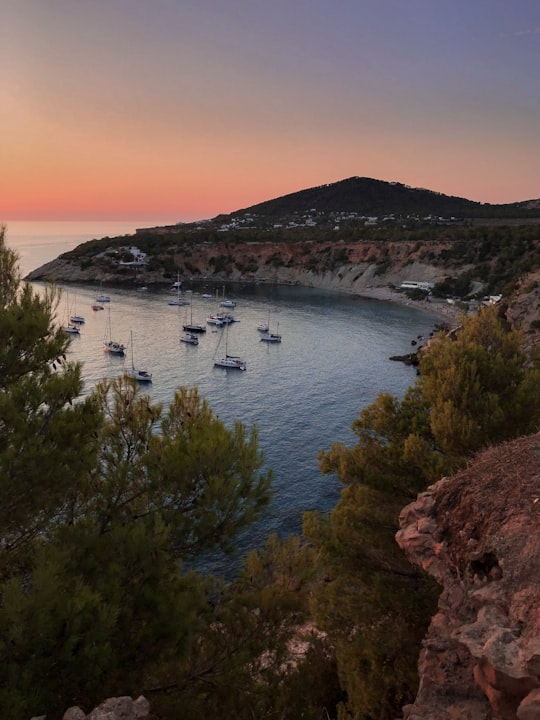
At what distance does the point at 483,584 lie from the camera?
797 cm

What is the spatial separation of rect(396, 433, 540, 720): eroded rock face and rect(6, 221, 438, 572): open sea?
1378cm

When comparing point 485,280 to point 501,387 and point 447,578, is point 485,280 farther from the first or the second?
point 447,578

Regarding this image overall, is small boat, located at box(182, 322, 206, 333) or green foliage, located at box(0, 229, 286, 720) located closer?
green foliage, located at box(0, 229, 286, 720)

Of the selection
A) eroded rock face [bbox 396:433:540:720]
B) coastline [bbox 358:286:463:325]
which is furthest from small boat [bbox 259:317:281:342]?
eroded rock face [bbox 396:433:540:720]

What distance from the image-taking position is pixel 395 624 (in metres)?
→ 13.7

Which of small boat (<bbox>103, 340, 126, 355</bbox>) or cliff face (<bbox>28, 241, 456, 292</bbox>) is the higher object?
cliff face (<bbox>28, 241, 456, 292</bbox>)

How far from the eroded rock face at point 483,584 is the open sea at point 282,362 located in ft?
45.2

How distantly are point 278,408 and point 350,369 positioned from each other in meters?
18.1

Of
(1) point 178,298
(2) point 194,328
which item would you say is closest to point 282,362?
(2) point 194,328

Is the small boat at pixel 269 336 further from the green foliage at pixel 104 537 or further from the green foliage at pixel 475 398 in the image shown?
the green foliage at pixel 104 537

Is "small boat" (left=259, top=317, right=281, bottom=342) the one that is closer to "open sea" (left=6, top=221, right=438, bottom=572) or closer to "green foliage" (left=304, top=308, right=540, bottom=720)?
"open sea" (left=6, top=221, right=438, bottom=572)

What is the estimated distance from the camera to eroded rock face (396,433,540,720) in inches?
247

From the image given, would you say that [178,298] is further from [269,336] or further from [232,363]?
[232,363]

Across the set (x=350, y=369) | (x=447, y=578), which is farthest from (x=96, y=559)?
(x=350, y=369)
